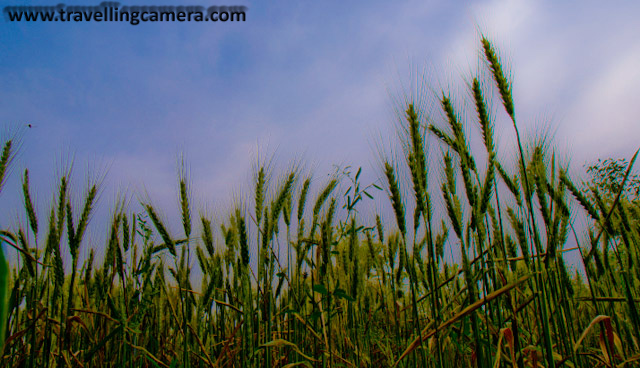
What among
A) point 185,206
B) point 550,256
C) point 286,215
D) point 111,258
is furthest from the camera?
point 286,215

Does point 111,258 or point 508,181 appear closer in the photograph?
point 508,181

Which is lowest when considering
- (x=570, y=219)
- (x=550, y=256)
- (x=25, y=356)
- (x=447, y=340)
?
(x=447, y=340)

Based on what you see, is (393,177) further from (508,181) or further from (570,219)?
(570,219)

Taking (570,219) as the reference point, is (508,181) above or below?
above

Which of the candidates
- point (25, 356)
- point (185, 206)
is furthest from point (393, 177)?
point (25, 356)

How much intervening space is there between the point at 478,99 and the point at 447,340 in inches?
61.9

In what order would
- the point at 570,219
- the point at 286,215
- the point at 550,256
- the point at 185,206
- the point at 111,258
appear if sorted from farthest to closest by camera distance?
1. the point at 286,215
2. the point at 111,258
3. the point at 185,206
4. the point at 570,219
5. the point at 550,256

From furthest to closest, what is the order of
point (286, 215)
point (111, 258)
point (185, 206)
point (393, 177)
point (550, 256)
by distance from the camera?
point (286, 215) → point (111, 258) → point (185, 206) → point (393, 177) → point (550, 256)

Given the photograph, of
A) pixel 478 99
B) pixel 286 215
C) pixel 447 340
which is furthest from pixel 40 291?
pixel 478 99

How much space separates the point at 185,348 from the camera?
1968 mm

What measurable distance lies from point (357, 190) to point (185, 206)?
4.23ft

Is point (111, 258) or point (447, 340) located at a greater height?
point (111, 258)

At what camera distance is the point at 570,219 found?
6.69 ft

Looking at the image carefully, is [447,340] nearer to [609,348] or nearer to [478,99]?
[609,348]
